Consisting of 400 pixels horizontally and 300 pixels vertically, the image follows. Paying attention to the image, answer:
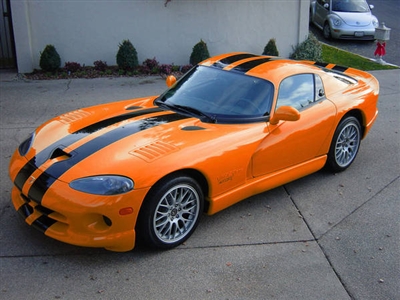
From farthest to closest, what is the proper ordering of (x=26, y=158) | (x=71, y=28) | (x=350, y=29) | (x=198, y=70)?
1. (x=350, y=29)
2. (x=71, y=28)
3. (x=198, y=70)
4. (x=26, y=158)

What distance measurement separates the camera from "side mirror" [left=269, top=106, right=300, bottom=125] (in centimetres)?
454

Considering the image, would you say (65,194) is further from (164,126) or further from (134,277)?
(164,126)

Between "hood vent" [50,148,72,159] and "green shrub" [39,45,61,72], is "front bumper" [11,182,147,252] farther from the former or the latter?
"green shrub" [39,45,61,72]

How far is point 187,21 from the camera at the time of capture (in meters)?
11.7

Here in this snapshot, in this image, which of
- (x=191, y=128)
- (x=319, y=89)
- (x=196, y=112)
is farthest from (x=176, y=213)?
(x=319, y=89)

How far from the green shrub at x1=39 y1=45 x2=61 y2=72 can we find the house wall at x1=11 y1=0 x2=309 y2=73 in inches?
15.2

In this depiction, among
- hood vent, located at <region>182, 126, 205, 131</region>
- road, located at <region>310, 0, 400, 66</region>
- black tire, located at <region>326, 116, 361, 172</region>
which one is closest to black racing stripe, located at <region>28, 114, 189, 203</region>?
hood vent, located at <region>182, 126, 205, 131</region>

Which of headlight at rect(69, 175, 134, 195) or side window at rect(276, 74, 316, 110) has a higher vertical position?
side window at rect(276, 74, 316, 110)

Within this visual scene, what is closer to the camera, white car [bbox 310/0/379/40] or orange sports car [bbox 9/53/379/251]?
orange sports car [bbox 9/53/379/251]

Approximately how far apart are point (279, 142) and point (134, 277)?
6.68 ft

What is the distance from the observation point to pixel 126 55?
11.0m

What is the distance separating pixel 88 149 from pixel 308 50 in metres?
9.48

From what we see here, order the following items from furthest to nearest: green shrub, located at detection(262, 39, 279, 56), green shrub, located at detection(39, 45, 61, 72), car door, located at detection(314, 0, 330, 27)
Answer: car door, located at detection(314, 0, 330, 27)
green shrub, located at detection(262, 39, 279, 56)
green shrub, located at detection(39, 45, 61, 72)

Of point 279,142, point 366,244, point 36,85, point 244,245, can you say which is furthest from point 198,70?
point 36,85
